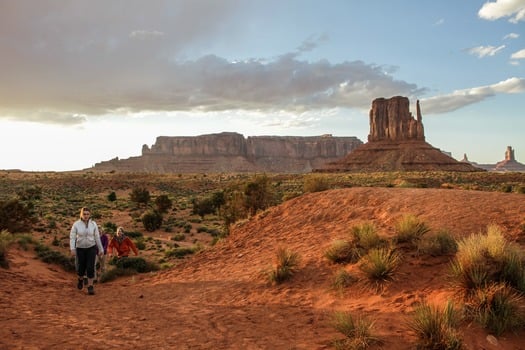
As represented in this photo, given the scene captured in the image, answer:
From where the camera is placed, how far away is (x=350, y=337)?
555 cm

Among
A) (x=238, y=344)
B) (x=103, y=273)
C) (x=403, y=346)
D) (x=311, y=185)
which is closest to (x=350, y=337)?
(x=403, y=346)

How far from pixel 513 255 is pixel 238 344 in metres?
4.58

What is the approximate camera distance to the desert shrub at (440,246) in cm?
789

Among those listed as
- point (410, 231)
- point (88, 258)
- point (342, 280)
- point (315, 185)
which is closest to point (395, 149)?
point (315, 185)

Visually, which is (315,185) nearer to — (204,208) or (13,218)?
(13,218)

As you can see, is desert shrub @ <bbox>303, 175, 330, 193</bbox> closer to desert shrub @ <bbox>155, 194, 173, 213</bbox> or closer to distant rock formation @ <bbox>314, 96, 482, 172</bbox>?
desert shrub @ <bbox>155, 194, 173, 213</bbox>

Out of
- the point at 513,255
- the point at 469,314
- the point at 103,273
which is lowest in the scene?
the point at 103,273

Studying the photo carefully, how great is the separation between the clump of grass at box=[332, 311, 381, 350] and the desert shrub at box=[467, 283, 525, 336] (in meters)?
1.53

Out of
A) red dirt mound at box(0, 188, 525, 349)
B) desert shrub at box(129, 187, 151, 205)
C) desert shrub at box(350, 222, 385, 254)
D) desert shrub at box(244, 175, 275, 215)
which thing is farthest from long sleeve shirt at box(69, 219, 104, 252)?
desert shrub at box(129, 187, 151, 205)

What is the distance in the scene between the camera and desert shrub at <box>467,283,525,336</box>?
5414mm

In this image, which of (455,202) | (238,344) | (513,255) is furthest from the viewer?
(455,202)

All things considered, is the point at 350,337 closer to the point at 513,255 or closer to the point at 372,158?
the point at 513,255

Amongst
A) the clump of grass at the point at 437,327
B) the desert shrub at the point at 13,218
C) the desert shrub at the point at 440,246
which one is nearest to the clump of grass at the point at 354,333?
the clump of grass at the point at 437,327

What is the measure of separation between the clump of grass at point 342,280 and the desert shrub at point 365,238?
96 centimetres
